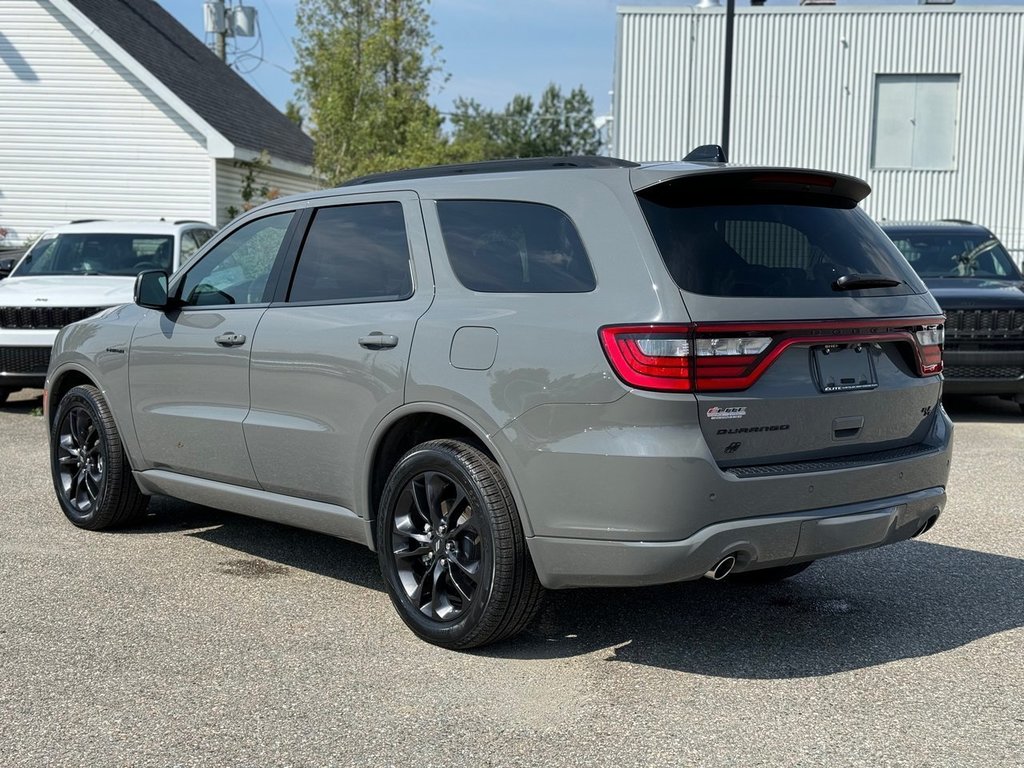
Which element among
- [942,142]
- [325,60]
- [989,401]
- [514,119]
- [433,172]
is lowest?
[989,401]

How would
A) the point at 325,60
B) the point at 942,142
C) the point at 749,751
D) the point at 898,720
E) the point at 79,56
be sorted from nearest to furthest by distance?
the point at 749,751 → the point at 898,720 → the point at 79,56 → the point at 942,142 → the point at 325,60

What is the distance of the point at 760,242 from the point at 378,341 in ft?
5.11

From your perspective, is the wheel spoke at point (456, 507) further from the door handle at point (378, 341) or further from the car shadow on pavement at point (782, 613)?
the door handle at point (378, 341)

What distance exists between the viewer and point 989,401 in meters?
13.8

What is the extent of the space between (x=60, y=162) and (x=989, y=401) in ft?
60.4

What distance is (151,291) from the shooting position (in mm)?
6227

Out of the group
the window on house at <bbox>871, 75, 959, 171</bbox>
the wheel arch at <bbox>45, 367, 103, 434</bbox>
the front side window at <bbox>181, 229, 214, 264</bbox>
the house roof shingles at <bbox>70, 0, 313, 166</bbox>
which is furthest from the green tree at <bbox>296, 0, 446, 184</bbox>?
the wheel arch at <bbox>45, 367, 103, 434</bbox>

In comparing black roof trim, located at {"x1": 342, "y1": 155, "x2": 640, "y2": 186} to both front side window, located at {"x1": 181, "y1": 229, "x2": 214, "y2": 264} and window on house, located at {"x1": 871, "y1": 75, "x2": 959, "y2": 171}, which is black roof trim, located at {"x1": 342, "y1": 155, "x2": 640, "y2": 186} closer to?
front side window, located at {"x1": 181, "y1": 229, "x2": 214, "y2": 264}

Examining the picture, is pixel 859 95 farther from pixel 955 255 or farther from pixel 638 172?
pixel 638 172

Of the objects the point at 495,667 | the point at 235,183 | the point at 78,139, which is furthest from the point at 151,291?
the point at 235,183

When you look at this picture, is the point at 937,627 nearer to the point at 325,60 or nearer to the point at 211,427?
the point at 211,427

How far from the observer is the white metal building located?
2614 cm

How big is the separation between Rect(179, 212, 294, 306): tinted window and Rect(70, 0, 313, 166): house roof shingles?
61.7 feet

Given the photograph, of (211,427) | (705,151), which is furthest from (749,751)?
(211,427)
